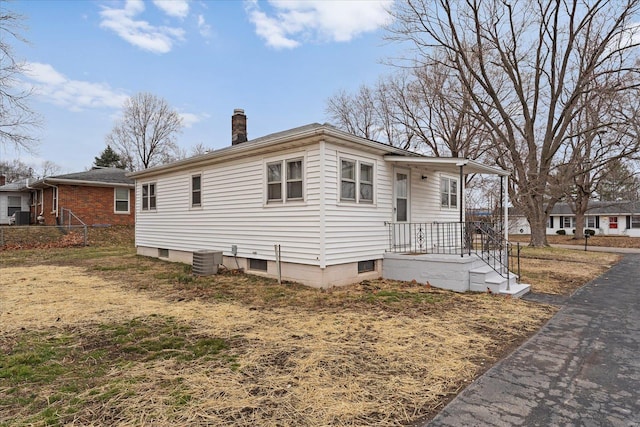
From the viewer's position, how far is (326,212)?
7316mm

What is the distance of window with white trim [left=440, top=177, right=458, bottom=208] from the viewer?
37.9 ft

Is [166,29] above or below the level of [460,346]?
above

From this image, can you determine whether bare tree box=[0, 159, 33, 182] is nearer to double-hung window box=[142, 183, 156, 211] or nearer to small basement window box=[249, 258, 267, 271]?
double-hung window box=[142, 183, 156, 211]

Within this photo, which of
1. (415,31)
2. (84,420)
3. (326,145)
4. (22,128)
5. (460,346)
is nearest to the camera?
(84,420)

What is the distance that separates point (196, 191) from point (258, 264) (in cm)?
357

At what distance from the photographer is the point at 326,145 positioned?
736cm

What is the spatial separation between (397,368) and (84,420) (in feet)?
8.84

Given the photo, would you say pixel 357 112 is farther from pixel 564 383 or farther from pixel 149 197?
pixel 564 383

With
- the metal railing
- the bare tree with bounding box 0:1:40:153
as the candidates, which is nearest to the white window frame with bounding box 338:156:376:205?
the metal railing

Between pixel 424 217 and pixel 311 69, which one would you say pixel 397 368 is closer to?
pixel 424 217

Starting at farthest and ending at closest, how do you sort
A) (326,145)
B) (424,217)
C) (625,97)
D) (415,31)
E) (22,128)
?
1. (415,31)
2. (625,97)
3. (22,128)
4. (424,217)
5. (326,145)

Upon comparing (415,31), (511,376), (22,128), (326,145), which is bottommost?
(511,376)

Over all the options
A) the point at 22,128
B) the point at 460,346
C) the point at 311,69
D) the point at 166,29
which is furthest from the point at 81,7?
the point at 460,346

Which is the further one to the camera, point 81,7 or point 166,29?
point 166,29
